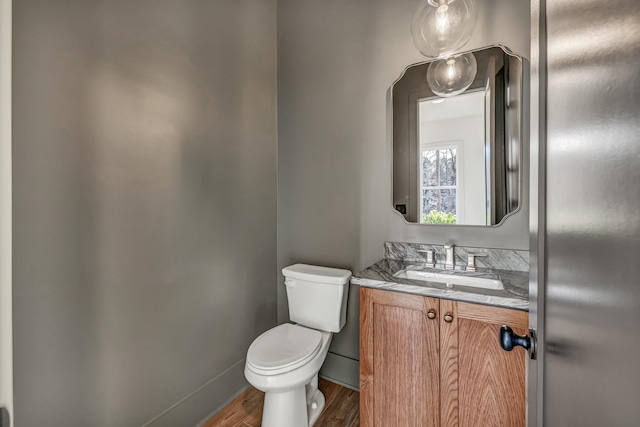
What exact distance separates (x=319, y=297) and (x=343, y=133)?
1083 mm

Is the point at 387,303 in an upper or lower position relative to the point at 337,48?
lower

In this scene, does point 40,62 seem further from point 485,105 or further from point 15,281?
point 485,105

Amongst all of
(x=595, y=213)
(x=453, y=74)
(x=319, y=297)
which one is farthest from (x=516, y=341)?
(x=453, y=74)

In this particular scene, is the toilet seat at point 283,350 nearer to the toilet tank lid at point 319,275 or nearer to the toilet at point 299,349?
the toilet at point 299,349

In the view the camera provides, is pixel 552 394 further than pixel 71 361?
No

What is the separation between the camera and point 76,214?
1128mm

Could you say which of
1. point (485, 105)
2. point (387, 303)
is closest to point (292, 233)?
point (387, 303)

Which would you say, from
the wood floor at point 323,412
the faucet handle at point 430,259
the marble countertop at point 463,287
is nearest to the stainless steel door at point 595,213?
the marble countertop at point 463,287

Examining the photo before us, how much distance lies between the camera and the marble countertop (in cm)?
110

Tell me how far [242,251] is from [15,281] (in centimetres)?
108

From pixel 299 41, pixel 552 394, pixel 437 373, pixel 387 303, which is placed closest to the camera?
pixel 552 394

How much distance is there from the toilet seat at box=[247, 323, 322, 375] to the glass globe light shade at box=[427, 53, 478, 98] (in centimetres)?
154

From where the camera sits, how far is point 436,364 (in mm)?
1216

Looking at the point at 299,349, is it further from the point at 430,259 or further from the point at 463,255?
Result: the point at 463,255
